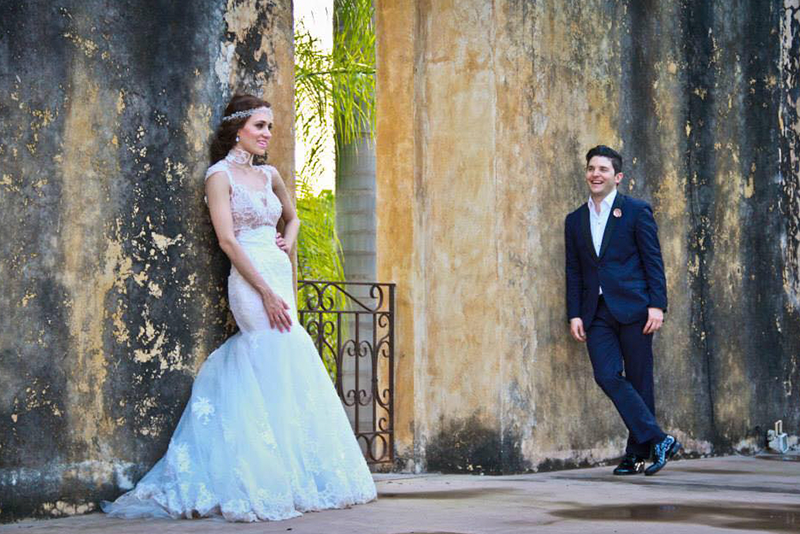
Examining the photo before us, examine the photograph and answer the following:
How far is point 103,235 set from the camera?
5965mm

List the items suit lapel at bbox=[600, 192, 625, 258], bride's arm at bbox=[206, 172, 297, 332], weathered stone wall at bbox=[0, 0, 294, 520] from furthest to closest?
suit lapel at bbox=[600, 192, 625, 258]
bride's arm at bbox=[206, 172, 297, 332]
weathered stone wall at bbox=[0, 0, 294, 520]

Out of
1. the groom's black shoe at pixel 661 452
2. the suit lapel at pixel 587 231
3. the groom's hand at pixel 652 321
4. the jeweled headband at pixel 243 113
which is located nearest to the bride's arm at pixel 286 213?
the jeweled headband at pixel 243 113

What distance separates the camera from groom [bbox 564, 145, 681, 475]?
25.1 ft

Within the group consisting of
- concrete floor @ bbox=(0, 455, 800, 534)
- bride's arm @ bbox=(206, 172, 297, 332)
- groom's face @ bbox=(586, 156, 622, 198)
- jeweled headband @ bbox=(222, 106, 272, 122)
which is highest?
jeweled headband @ bbox=(222, 106, 272, 122)

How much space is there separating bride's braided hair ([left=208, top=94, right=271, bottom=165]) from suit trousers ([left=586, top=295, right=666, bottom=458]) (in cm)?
255

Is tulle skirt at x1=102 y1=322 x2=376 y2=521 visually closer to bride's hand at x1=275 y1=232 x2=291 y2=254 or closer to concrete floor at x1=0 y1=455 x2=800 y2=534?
concrete floor at x1=0 y1=455 x2=800 y2=534

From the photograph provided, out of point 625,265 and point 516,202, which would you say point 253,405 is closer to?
point 516,202

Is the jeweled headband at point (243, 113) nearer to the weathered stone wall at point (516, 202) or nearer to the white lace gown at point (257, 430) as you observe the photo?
the white lace gown at point (257, 430)

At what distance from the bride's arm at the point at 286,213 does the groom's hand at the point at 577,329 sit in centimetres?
201

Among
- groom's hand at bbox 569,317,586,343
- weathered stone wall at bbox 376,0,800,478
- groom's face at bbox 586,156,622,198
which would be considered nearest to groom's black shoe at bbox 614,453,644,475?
weathered stone wall at bbox 376,0,800,478

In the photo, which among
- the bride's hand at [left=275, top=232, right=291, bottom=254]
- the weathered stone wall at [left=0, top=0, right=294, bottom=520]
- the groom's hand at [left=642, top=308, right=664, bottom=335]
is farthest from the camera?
the groom's hand at [left=642, top=308, right=664, bottom=335]

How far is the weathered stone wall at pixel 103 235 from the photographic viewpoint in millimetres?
5668

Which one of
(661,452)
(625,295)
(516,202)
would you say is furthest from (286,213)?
(661,452)

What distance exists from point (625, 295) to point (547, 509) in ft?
6.65
